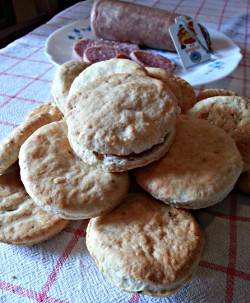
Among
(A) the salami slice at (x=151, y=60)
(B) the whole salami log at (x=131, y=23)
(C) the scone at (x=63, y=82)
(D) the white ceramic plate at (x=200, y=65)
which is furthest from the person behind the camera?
(B) the whole salami log at (x=131, y=23)

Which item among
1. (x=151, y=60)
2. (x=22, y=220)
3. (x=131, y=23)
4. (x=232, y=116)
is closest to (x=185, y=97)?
(x=232, y=116)

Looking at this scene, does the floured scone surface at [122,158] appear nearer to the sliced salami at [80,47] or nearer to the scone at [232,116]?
the scone at [232,116]

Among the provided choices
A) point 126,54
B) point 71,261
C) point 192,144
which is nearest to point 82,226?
point 71,261

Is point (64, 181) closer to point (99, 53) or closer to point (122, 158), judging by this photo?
point (122, 158)

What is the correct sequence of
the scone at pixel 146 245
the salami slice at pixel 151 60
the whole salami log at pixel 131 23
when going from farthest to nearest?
the whole salami log at pixel 131 23 < the salami slice at pixel 151 60 < the scone at pixel 146 245

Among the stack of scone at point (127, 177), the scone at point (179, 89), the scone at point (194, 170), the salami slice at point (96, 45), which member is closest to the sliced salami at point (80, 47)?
the salami slice at point (96, 45)

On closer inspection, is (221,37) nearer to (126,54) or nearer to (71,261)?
(126,54)

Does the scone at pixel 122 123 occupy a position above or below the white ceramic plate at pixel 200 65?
above

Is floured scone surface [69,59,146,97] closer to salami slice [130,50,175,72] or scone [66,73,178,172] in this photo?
scone [66,73,178,172]
